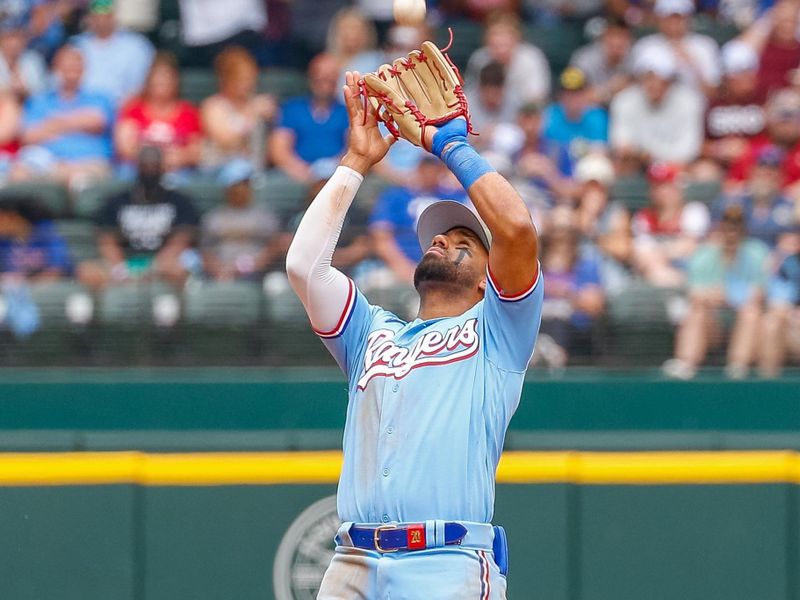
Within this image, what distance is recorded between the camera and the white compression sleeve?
422cm

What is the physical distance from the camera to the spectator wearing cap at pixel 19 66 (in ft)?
32.8

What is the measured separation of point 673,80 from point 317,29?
2905 mm

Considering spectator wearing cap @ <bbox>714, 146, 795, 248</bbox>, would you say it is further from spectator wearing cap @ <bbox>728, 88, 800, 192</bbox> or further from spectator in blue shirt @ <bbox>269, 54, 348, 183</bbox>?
spectator in blue shirt @ <bbox>269, 54, 348, 183</bbox>

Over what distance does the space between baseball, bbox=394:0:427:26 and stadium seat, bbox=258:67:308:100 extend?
→ 570cm

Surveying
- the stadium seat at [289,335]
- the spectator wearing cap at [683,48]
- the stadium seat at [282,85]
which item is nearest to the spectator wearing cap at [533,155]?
the spectator wearing cap at [683,48]

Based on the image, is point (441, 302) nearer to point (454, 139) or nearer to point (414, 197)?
point (454, 139)

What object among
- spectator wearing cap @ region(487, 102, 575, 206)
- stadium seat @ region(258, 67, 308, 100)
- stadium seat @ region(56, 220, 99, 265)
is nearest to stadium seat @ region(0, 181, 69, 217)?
stadium seat @ region(56, 220, 99, 265)

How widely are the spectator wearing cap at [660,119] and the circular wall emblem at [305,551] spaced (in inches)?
159

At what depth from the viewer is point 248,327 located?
7.77 meters

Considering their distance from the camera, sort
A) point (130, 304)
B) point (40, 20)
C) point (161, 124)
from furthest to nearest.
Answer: point (40, 20)
point (161, 124)
point (130, 304)

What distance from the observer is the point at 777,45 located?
9.96 metres

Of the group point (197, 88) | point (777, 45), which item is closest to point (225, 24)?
point (197, 88)

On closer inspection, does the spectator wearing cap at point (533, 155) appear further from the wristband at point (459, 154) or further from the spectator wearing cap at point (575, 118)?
the wristband at point (459, 154)

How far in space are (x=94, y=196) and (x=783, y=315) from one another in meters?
4.15
